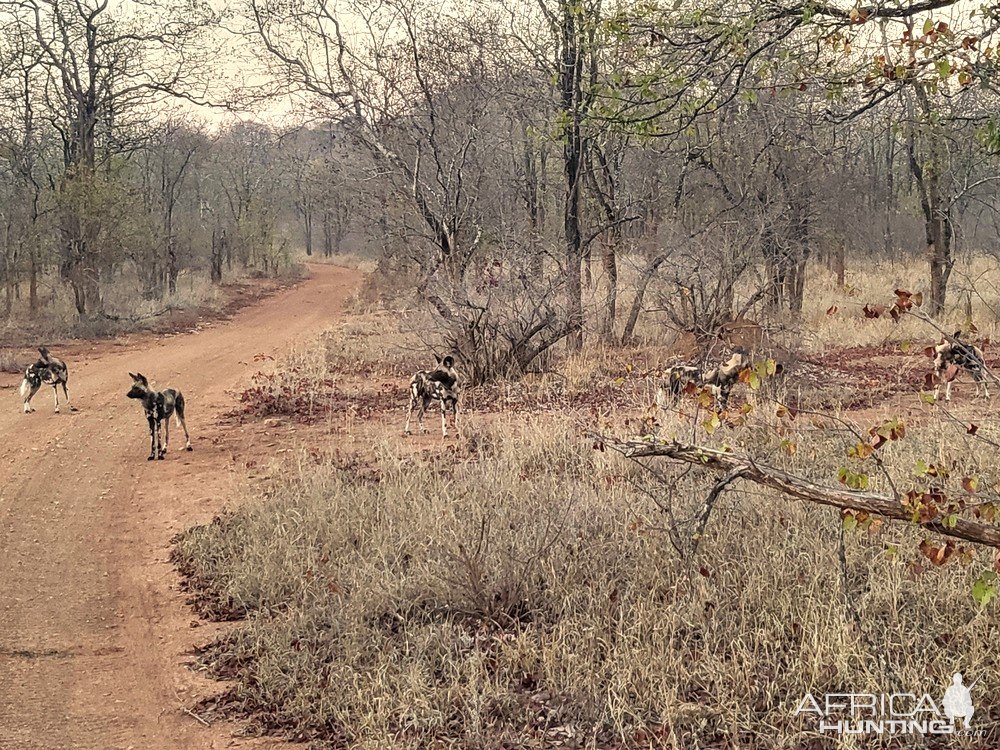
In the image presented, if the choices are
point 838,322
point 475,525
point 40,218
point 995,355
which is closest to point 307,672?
point 475,525

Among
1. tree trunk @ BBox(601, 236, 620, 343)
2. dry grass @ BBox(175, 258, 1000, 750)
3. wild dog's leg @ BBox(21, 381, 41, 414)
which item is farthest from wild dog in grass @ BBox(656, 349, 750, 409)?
wild dog's leg @ BBox(21, 381, 41, 414)

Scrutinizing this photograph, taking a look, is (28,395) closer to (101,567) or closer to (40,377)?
(40,377)

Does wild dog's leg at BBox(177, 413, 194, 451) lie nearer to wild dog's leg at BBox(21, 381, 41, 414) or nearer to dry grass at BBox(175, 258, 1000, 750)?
dry grass at BBox(175, 258, 1000, 750)

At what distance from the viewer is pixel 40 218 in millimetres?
22391

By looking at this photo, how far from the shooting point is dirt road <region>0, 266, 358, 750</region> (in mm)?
4277

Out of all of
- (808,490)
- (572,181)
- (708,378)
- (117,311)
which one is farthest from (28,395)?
(808,490)

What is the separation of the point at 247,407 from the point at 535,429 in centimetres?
477

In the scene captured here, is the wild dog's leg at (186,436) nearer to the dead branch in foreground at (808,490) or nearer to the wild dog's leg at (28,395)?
the wild dog's leg at (28,395)

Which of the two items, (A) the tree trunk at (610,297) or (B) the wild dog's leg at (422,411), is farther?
(A) the tree trunk at (610,297)

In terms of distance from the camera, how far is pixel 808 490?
12.0ft

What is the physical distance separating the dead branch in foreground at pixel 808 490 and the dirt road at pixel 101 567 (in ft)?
8.15

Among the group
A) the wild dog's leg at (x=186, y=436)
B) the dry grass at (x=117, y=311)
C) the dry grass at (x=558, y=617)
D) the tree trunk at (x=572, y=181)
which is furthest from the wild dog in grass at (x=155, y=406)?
the dry grass at (x=117, y=311)

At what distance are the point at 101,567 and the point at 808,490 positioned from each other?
196 inches

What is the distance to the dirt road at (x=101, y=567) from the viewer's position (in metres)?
4.28
